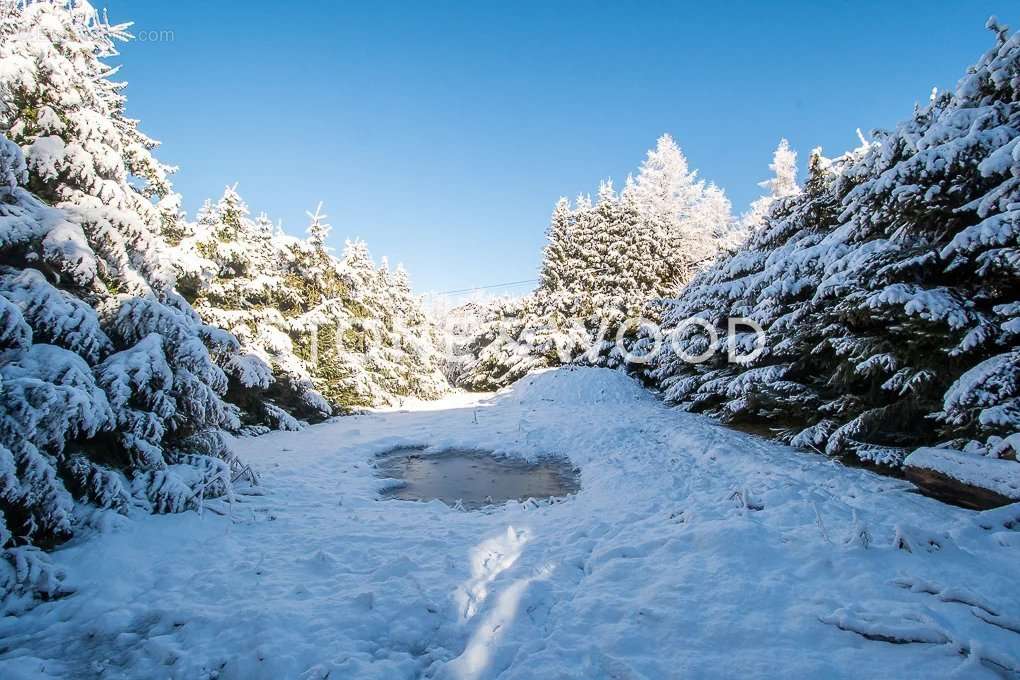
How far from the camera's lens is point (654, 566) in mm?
3955

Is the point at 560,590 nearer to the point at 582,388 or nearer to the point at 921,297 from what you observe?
the point at 921,297

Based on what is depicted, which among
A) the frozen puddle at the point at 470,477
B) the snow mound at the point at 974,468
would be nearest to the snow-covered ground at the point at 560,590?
the snow mound at the point at 974,468

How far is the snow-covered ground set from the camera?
281 cm

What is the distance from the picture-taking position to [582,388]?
54.8 ft

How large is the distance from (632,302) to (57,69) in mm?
19742

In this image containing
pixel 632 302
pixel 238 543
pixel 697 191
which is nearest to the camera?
pixel 238 543

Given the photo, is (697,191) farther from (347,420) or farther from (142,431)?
(142,431)

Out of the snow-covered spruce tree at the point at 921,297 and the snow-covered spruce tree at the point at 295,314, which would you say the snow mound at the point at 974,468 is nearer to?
the snow-covered spruce tree at the point at 921,297

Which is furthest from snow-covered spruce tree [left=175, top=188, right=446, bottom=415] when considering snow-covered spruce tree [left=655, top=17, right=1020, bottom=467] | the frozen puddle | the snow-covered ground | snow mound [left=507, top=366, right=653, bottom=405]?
snow-covered spruce tree [left=655, top=17, right=1020, bottom=467]

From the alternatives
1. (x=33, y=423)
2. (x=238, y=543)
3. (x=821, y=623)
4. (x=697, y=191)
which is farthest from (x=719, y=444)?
(x=697, y=191)

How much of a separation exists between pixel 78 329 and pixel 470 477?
18.4 ft

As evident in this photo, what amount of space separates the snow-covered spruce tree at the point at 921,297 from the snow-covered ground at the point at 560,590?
1.22 metres

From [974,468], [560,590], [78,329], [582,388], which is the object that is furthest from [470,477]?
[582,388]

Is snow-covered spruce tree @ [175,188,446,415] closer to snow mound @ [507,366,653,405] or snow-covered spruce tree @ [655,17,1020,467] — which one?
snow mound @ [507,366,653,405]
